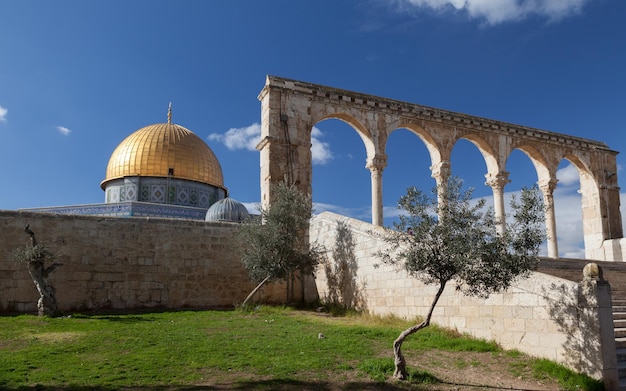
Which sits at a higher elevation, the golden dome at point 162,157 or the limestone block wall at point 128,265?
the golden dome at point 162,157

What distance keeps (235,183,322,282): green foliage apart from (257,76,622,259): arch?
182 centimetres

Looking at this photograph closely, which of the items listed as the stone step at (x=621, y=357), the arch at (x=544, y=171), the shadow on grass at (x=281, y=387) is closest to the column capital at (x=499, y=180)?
the arch at (x=544, y=171)

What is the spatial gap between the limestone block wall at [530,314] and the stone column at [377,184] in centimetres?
559

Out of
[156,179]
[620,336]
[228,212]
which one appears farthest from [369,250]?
[156,179]

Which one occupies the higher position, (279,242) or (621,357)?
(279,242)

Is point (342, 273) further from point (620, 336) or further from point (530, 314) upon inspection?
point (620, 336)

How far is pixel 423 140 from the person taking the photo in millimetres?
19516

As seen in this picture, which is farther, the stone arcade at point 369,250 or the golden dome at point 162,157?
the golden dome at point 162,157

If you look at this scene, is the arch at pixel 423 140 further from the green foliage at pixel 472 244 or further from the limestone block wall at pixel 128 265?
the green foliage at pixel 472 244

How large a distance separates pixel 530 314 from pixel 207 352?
5.19 m

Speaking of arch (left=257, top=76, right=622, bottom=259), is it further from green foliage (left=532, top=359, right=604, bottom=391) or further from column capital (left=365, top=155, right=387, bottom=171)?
green foliage (left=532, top=359, right=604, bottom=391)

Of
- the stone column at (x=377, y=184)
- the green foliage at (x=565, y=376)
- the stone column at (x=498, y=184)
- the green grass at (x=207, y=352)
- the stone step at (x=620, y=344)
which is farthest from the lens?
the stone column at (x=498, y=184)

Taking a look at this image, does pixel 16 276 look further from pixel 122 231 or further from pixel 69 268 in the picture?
pixel 122 231

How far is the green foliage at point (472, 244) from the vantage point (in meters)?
7.08
